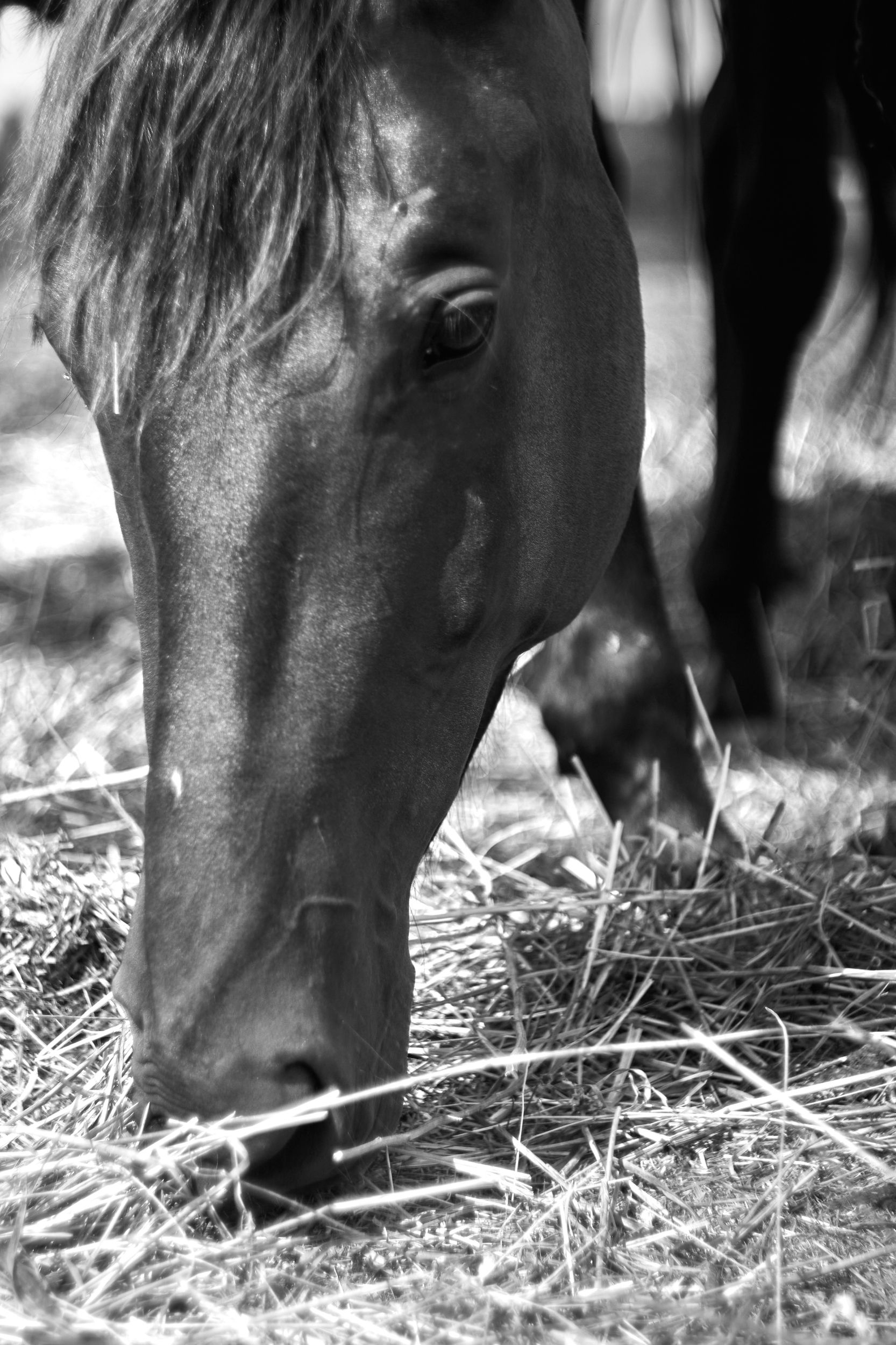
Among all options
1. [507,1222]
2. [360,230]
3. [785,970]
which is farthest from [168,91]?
[785,970]

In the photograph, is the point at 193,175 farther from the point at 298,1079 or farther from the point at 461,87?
the point at 298,1079

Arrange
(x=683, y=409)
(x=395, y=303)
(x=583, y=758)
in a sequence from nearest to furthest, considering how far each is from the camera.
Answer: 1. (x=395, y=303)
2. (x=583, y=758)
3. (x=683, y=409)

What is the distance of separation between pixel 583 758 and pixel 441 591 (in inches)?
40.5

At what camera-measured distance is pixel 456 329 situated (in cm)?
120

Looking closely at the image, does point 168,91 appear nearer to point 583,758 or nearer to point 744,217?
point 583,758

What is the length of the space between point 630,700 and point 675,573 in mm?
1513

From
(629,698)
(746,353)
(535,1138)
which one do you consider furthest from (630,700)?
(746,353)

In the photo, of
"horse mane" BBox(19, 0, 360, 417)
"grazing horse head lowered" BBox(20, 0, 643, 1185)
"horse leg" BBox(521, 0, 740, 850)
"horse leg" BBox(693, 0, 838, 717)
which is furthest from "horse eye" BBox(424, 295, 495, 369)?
"horse leg" BBox(693, 0, 838, 717)

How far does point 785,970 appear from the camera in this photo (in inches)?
64.5

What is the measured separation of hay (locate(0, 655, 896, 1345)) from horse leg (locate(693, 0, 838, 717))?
1.00 metres

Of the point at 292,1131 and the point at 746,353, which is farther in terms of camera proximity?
the point at 746,353

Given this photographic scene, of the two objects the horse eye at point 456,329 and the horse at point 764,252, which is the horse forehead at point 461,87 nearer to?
the horse eye at point 456,329

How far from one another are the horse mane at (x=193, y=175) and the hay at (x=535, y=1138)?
0.68 m

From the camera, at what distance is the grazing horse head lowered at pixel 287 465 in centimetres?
109
